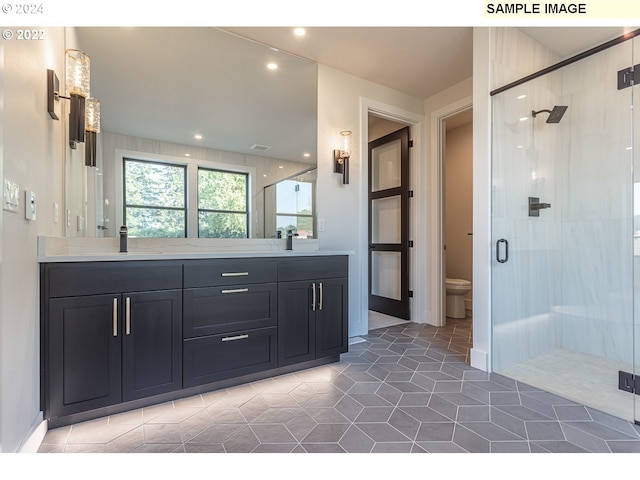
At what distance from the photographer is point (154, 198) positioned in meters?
2.21

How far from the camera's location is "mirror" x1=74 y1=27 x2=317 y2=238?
208cm

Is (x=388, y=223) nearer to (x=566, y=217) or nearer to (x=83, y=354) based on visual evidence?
(x=566, y=217)

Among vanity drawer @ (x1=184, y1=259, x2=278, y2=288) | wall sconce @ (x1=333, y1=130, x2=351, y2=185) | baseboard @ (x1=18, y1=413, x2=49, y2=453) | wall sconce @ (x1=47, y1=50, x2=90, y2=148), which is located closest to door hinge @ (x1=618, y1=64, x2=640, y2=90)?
wall sconce @ (x1=333, y1=130, x2=351, y2=185)

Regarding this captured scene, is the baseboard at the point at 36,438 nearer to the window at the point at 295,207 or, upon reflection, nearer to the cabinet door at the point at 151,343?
the cabinet door at the point at 151,343

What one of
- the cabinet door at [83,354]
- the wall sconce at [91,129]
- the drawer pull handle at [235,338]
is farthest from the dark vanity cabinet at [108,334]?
the wall sconce at [91,129]

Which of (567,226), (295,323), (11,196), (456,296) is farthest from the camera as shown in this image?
(456,296)

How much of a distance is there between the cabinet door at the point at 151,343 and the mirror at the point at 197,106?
2.08ft

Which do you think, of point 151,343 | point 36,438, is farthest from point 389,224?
point 36,438

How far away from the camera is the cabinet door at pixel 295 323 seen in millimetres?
2256

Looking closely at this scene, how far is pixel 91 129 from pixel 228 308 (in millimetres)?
1442

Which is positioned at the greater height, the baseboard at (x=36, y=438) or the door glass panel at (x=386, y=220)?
the door glass panel at (x=386, y=220)

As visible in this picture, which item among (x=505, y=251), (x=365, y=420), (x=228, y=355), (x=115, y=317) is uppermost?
(x=505, y=251)

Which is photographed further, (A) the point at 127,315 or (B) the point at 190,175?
(B) the point at 190,175

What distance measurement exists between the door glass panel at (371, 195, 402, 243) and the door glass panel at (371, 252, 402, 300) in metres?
0.22
